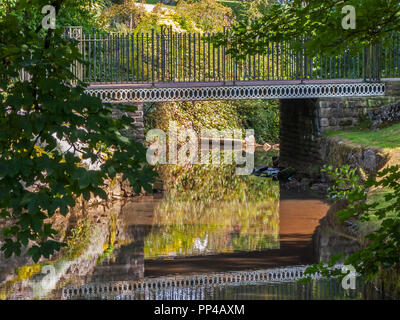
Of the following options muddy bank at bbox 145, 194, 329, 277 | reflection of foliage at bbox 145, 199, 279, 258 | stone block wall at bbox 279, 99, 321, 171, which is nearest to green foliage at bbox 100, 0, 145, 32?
stone block wall at bbox 279, 99, 321, 171

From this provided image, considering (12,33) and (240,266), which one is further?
(240,266)

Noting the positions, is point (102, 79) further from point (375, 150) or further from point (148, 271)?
point (148, 271)

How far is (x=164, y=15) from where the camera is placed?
30.9m

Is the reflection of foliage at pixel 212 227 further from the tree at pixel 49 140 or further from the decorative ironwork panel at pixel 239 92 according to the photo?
the tree at pixel 49 140

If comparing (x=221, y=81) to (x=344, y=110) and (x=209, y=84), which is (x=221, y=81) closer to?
(x=209, y=84)

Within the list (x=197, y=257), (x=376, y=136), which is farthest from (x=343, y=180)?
(x=376, y=136)

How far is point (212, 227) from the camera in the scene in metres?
15.2

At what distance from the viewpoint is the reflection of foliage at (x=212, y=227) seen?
13547 millimetres

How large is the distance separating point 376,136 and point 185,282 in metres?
8.27

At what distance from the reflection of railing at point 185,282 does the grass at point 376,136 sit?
Answer: 522 cm
